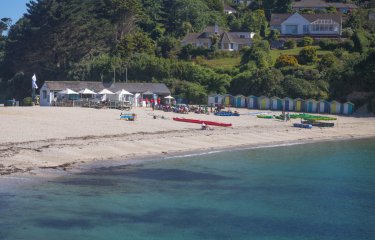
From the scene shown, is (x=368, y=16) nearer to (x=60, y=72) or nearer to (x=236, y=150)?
(x=60, y=72)

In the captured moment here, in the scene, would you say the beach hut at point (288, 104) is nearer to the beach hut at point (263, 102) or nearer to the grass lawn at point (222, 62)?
the beach hut at point (263, 102)

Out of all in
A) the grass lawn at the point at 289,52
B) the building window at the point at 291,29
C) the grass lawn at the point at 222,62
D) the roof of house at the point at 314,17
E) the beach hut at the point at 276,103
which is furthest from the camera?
the building window at the point at 291,29

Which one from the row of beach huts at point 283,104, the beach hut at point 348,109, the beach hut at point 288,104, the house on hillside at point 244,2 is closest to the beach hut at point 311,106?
the row of beach huts at point 283,104

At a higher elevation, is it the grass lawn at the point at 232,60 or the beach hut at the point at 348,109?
the grass lawn at the point at 232,60

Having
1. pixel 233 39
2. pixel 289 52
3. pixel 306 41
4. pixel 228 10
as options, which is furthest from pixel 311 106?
pixel 228 10

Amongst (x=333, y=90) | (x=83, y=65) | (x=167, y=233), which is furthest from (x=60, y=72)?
(x=167, y=233)

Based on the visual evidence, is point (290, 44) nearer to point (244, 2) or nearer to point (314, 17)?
point (314, 17)

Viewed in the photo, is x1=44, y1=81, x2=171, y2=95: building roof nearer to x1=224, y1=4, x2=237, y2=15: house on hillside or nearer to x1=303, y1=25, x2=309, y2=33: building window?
x1=303, y1=25, x2=309, y2=33: building window

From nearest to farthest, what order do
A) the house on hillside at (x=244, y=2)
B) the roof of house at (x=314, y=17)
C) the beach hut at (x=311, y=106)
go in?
the beach hut at (x=311, y=106)
the roof of house at (x=314, y=17)
the house on hillside at (x=244, y=2)
